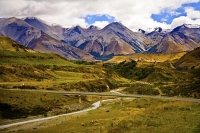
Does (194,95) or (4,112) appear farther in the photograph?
(194,95)

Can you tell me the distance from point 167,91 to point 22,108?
80.2 meters

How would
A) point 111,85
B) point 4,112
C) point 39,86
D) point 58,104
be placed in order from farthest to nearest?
point 111,85, point 39,86, point 58,104, point 4,112

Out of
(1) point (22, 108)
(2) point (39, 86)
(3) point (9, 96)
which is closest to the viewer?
(1) point (22, 108)

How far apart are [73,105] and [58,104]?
6.83 m

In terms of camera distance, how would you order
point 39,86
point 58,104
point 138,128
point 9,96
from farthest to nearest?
point 39,86
point 58,104
point 9,96
point 138,128

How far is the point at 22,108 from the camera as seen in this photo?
8719 centimetres

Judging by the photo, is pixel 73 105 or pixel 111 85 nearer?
pixel 73 105

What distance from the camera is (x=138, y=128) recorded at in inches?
1918

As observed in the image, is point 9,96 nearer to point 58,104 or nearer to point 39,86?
point 58,104

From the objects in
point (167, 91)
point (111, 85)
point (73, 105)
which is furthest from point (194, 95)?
point (111, 85)

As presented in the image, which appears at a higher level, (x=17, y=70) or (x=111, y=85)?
(x=17, y=70)

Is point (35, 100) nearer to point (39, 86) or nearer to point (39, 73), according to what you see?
point (39, 86)

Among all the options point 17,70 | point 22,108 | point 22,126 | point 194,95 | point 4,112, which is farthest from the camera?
point 17,70

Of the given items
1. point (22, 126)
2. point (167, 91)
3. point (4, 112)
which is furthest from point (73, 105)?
point (167, 91)
